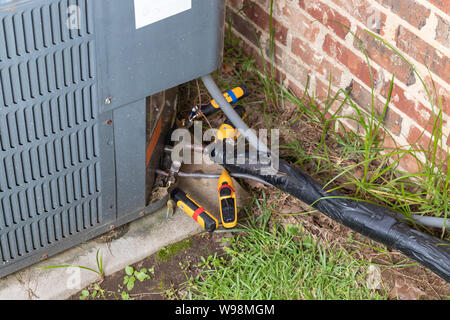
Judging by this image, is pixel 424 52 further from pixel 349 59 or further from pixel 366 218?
pixel 366 218

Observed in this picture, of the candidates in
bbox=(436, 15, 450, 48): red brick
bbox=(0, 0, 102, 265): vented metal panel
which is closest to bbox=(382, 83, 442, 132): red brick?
bbox=(436, 15, 450, 48): red brick

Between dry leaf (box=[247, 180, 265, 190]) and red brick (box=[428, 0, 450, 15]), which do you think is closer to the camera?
red brick (box=[428, 0, 450, 15])

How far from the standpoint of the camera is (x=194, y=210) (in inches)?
82.7

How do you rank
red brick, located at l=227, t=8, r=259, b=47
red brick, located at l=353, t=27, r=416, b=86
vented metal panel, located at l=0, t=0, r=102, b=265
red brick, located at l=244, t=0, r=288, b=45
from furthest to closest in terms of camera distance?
red brick, located at l=227, t=8, r=259, b=47 < red brick, located at l=244, t=0, r=288, b=45 < red brick, located at l=353, t=27, r=416, b=86 < vented metal panel, located at l=0, t=0, r=102, b=265

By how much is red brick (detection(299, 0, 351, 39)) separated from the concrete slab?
692mm

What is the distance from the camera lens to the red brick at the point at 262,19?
7.98ft

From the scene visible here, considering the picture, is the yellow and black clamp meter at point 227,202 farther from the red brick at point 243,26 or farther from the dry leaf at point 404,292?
the red brick at point 243,26

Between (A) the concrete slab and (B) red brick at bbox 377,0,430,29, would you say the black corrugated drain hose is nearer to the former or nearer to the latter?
(A) the concrete slab

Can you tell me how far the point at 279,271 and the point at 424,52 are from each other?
0.86m

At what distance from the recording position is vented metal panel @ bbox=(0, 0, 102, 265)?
1482 millimetres

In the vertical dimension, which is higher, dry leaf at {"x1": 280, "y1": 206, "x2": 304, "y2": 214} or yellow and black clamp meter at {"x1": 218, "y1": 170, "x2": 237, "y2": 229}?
yellow and black clamp meter at {"x1": 218, "y1": 170, "x2": 237, "y2": 229}

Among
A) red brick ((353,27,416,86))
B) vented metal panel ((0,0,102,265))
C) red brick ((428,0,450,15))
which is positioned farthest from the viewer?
red brick ((353,27,416,86))

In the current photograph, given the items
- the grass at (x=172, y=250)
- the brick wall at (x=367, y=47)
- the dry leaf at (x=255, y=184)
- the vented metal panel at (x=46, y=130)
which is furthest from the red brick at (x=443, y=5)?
the grass at (x=172, y=250)

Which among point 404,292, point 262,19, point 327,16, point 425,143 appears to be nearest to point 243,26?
point 262,19
